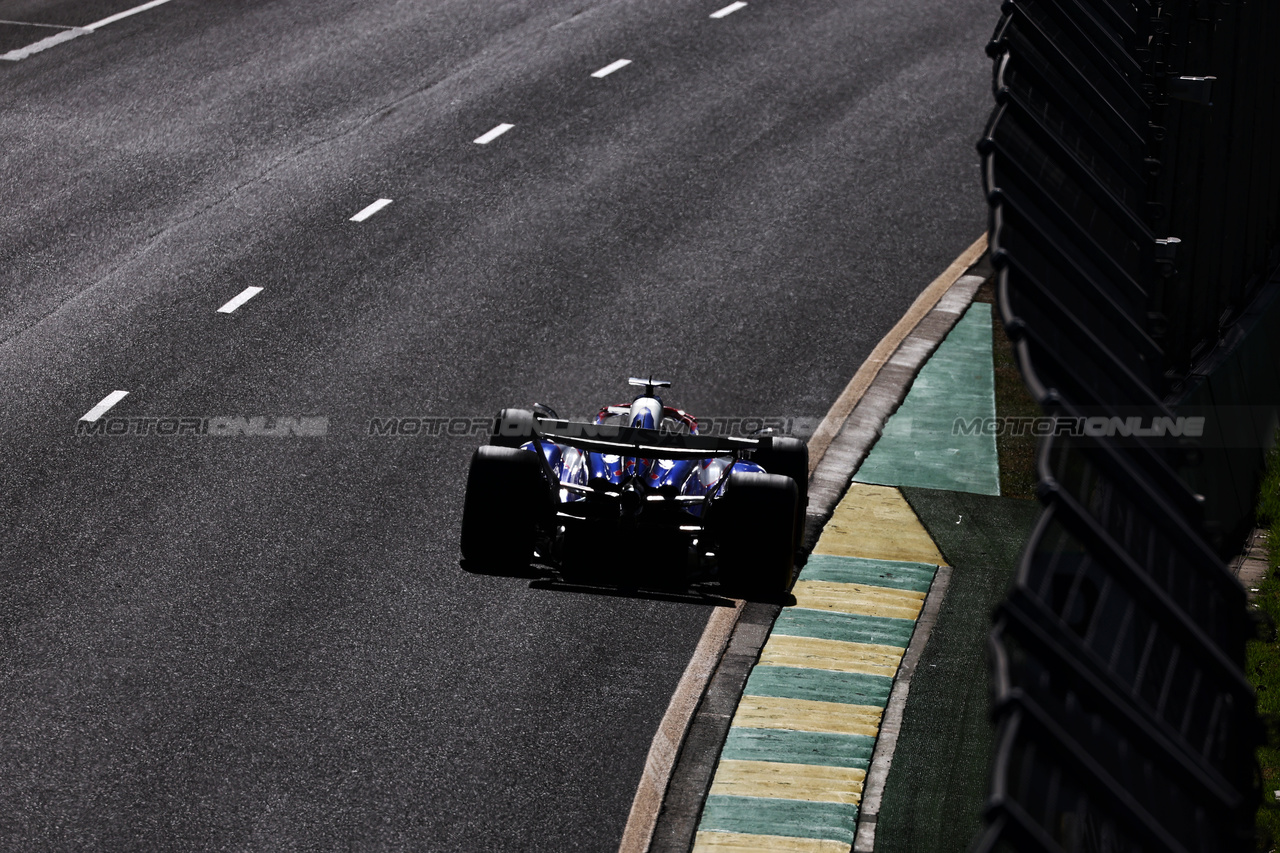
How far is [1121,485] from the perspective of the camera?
5.55 meters

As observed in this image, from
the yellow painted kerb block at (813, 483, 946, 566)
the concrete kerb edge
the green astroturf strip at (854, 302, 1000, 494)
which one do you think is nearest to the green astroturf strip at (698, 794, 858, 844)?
the concrete kerb edge

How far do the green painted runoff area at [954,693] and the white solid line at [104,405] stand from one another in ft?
26.0

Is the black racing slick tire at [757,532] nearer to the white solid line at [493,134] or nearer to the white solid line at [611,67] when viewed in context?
the white solid line at [493,134]

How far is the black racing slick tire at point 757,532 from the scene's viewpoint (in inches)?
412

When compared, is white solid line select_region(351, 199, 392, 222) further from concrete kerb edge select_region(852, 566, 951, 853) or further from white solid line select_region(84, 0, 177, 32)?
concrete kerb edge select_region(852, 566, 951, 853)

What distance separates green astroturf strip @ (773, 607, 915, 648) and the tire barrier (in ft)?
7.78

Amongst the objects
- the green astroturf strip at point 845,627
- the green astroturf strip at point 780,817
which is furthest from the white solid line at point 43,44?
the green astroturf strip at point 780,817

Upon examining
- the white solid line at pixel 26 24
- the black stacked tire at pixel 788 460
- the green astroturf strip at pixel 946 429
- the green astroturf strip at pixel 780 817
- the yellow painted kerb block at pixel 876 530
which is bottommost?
the green astroturf strip at pixel 946 429

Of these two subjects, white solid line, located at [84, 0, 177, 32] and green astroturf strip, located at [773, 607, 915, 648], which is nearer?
green astroturf strip, located at [773, 607, 915, 648]

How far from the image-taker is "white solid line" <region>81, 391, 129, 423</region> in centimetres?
1503

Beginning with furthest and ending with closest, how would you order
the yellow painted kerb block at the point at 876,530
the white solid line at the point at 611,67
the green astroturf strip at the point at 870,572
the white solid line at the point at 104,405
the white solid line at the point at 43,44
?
1. the white solid line at the point at 43,44
2. the white solid line at the point at 611,67
3. the white solid line at the point at 104,405
4. the yellow painted kerb block at the point at 876,530
5. the green astroturf strip at the point at 870,572

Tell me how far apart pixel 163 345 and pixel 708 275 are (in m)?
6.29

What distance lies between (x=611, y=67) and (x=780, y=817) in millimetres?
15856

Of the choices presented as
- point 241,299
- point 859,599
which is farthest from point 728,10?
point 859,599
